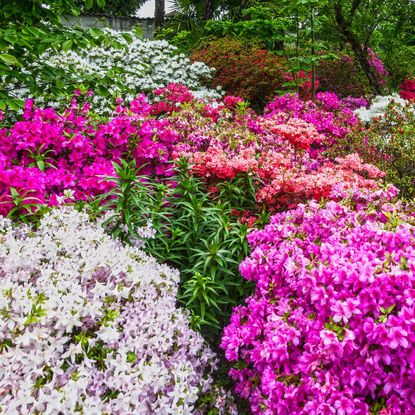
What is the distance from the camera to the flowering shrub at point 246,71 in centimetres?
840

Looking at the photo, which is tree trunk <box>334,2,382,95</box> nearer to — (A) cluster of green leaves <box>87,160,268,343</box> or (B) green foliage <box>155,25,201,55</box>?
(B) green foliage <box>155,25,201,55</box>

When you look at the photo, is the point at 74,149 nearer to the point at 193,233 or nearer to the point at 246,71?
the point at 193,233

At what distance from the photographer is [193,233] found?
10.9 ft

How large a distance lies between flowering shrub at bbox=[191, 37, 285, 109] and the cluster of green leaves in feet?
16.8

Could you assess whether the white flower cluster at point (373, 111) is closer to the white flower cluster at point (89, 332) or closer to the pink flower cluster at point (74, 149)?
the pink flower cluster at point (74, 149)

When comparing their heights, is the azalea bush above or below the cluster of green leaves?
above

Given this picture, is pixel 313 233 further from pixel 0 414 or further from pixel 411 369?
pixel 0 414

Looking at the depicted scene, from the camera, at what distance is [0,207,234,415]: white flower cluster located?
71.8 inches

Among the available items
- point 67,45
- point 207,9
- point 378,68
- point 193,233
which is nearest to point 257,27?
point 207,9

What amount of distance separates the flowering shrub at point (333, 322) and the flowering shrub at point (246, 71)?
19.5ft

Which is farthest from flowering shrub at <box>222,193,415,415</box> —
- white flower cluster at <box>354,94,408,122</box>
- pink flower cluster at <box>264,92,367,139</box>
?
white flower cluster at <box>354,94,408,122</box>

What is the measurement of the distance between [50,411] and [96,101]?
5812 mm

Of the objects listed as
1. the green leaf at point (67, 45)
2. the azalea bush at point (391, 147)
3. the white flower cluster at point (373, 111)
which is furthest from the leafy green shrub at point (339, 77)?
the green leaf at point (67, 45)

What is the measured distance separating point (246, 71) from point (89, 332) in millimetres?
7292
